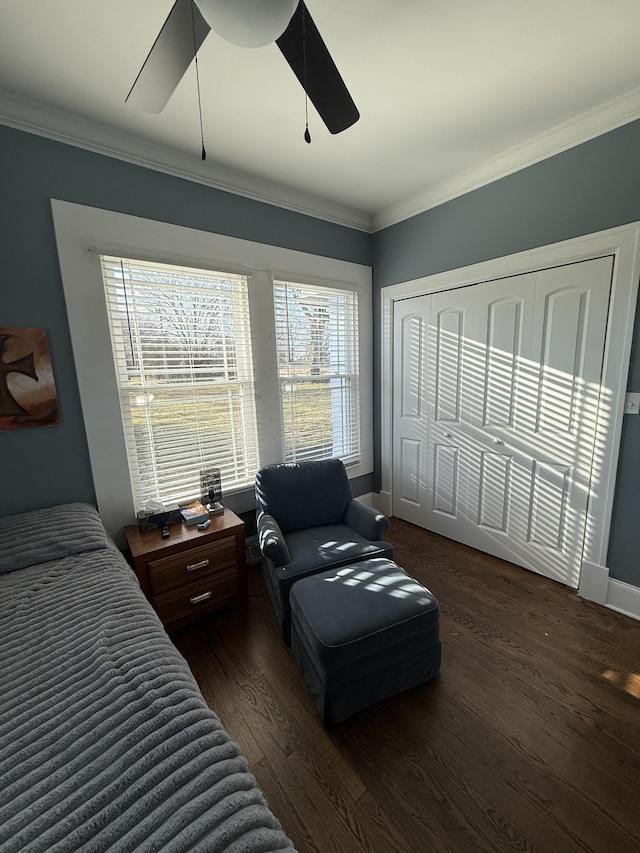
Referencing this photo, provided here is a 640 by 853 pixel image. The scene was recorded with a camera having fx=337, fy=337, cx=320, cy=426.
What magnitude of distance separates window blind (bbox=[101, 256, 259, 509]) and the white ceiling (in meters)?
0.66

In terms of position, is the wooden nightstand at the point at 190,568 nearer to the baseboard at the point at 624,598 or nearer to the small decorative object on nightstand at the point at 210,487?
the small decorative object on nightstand at the point at 210,487

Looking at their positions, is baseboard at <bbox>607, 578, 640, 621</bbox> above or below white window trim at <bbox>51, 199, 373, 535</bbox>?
below

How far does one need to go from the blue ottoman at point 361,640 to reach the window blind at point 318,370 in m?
1.34

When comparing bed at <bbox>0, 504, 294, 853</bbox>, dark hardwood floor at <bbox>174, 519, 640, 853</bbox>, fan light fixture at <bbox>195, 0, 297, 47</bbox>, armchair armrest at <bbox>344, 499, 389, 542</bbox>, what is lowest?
dark hardwood floor at <bbox>174, 519, 640, 853</bbox>

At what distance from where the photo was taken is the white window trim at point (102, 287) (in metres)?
1.78

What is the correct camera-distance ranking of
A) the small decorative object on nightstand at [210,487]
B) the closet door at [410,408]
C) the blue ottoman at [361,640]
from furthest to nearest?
the closet door at [410,408], the small decorative object on nightstand at [210,487], the blue ottoman at [361,640]

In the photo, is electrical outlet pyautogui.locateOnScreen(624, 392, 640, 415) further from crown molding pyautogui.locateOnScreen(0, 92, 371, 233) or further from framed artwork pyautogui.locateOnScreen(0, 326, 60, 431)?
framed artwork pyautogui.locateOnScreen(0, 326, 60, 431)

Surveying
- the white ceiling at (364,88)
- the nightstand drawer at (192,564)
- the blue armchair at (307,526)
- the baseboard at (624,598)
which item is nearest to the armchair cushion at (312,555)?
the blue armchair at (307,526)

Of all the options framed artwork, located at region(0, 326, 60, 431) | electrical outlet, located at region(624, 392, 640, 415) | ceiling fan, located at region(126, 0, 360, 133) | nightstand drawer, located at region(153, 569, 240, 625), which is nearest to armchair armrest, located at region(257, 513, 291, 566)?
nightstand drawer, located at region(153, 569, 240, 625)

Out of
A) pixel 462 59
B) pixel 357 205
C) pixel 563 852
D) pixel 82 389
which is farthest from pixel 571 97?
pixel 563 852

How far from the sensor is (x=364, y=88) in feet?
5.21

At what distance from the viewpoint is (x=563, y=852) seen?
3.36 ft

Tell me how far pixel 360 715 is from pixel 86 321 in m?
2.35

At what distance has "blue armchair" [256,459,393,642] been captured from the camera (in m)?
1.85
